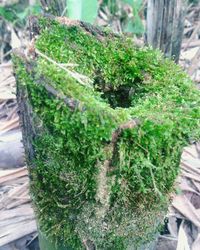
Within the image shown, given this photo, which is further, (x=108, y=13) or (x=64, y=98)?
(x=108, y=13)

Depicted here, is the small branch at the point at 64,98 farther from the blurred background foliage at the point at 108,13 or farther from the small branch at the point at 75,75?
the blurred background foliage at the point at 108,13

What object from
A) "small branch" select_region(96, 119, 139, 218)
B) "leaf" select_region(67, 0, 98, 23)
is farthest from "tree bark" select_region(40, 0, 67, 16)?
"small branch" select_region(96, 119, 139, 218)

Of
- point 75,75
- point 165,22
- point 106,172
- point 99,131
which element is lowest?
point 106,172

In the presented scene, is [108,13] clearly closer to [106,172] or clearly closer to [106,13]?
[106,13]

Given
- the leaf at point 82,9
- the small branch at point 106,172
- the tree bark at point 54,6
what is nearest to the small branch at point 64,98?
the small branch at point 106,172

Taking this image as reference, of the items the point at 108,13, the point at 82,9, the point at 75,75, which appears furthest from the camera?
the point at 108,13

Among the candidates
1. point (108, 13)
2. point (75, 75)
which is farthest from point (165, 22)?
point (108, 13)

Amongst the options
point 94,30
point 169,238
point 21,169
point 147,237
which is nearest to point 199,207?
point 169,238

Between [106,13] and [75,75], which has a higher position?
[106,13]

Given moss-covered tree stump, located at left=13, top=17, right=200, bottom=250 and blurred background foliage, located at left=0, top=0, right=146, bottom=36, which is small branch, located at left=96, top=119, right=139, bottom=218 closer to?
moss-covered tree stump, located at left=13, top=17, right=200, bottom=250
